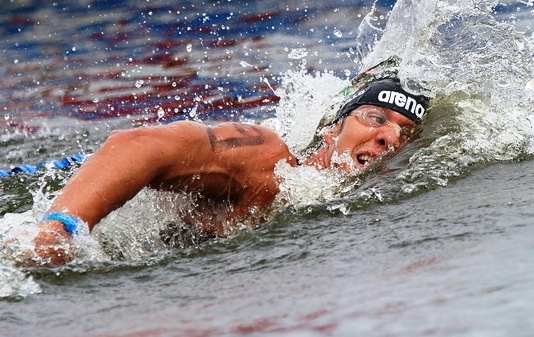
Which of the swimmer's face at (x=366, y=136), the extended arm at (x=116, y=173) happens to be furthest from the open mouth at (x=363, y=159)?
the extended arm at (x=116, y=173)

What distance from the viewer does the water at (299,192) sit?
1.80 m

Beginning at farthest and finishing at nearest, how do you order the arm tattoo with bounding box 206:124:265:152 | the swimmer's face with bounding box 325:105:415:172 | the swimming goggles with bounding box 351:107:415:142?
1. the swimming goggles with bounding box 351:107:415:142
2. the swimmer's face with bounding box 325:105:415:172
3. the arm tattoo with bounding box 206:124:265:152

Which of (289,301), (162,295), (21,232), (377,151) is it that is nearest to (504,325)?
(289,301)

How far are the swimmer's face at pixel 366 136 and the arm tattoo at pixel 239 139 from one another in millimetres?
578

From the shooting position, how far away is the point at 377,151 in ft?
13.4

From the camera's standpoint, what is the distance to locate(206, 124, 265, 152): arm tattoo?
328 centimetres

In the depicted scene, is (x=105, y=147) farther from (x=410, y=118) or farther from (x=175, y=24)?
(x=175, y=24)

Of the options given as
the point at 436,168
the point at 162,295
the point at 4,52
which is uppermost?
the point at 4,52

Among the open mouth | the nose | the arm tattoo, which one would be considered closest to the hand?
the arm tattoo

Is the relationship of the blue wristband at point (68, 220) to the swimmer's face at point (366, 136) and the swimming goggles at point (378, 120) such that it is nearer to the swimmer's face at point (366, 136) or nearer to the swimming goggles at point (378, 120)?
the swimmer's face at point (366, 136)

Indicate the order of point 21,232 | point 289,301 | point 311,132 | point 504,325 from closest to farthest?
point 504,325, point 289,301, point 21,232, point 311,132

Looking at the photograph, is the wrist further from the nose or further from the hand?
the nose

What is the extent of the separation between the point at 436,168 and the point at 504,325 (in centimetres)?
232

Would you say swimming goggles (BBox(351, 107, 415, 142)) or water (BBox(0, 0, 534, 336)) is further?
swimming goggles (BBox(351, 107, 415, 142))
